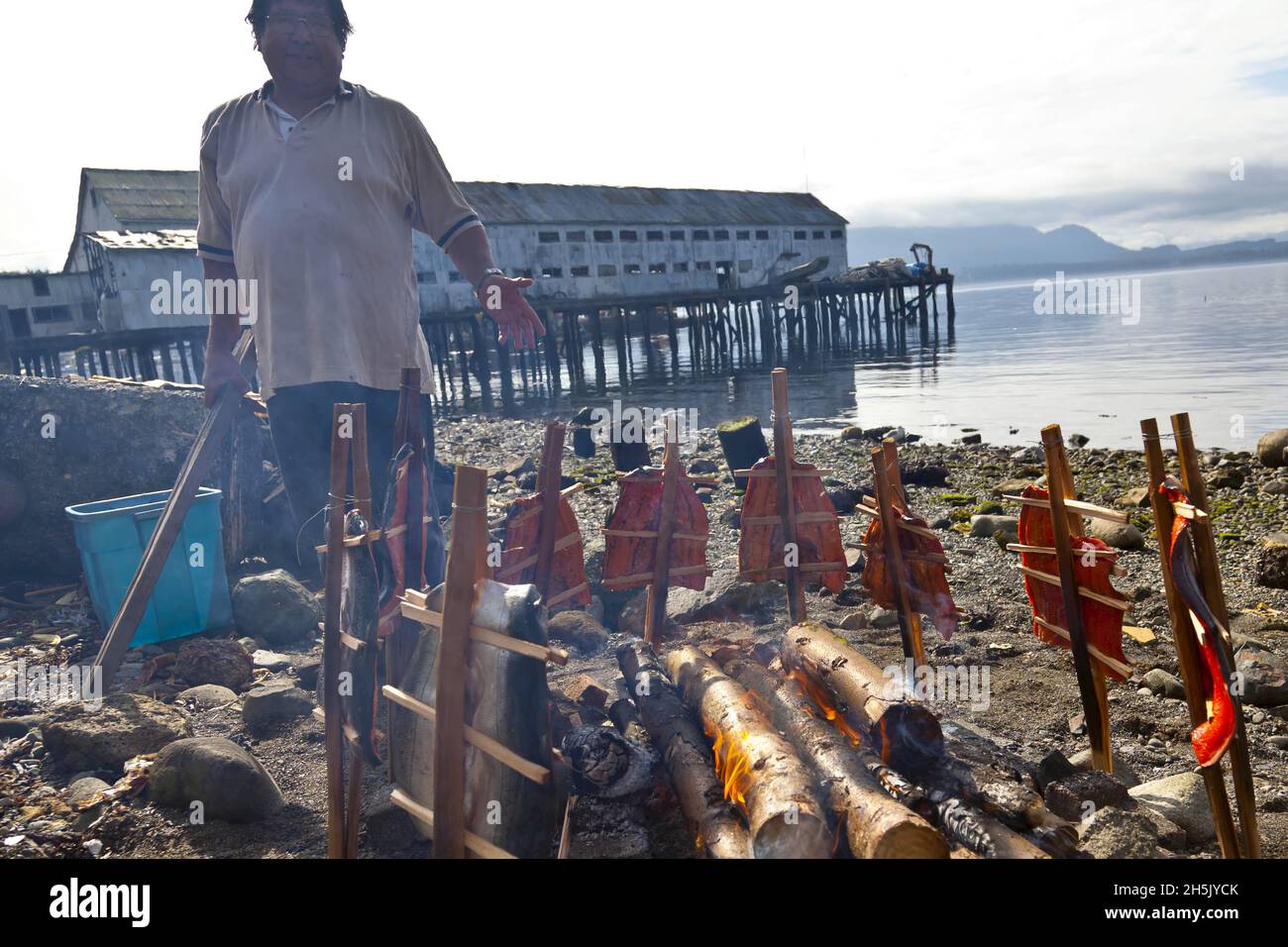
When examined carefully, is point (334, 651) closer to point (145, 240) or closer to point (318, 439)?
point (318, 439)

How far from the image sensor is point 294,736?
4340mm

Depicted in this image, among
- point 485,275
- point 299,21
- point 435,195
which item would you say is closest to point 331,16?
point 299,21

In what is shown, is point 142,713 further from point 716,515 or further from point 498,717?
point 716,515

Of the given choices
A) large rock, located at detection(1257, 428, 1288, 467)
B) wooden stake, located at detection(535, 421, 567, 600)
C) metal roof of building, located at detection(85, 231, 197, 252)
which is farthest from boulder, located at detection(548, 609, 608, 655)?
metal roof of building, located at detection(85, 231, 197, 252)

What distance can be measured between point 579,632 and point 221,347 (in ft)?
9.22

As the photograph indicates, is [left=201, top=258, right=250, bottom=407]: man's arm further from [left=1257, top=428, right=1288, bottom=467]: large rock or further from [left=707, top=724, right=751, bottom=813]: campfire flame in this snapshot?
[left=1257, top=428, right=1288, bottom=467]: large rock

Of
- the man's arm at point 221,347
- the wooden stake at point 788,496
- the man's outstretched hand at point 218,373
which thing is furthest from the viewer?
the wooden stake at point 788,496

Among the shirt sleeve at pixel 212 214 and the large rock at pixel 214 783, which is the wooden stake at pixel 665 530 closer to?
the large rock at pixel 214 783

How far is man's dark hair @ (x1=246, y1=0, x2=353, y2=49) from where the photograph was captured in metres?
3.73

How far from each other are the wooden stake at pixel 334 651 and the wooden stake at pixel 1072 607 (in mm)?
2816

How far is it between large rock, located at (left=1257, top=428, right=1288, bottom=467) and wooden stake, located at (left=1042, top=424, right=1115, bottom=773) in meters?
11.8

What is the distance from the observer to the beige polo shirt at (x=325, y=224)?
3723 mm

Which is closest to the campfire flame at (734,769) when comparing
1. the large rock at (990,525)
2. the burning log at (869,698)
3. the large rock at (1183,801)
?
A: the burning log at (869,698)
